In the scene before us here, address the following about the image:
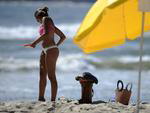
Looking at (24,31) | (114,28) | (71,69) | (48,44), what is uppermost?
(24,31)

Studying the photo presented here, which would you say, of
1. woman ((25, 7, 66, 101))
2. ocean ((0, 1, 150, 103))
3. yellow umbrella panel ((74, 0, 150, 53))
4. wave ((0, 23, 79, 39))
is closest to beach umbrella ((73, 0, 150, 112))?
yellow umbrella panel ((74, 0, 150, 53))

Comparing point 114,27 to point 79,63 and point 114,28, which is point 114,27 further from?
point 79,63

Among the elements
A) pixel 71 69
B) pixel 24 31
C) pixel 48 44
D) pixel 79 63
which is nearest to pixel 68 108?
pixel 48 44

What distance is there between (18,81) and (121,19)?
7033mm

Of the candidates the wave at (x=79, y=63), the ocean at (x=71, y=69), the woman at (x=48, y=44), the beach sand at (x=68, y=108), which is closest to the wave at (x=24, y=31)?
the ocean at (x=71, y=69)

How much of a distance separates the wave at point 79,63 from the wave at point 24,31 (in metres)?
10.6

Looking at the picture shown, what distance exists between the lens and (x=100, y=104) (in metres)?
8.84

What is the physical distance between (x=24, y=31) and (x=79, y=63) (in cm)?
1614

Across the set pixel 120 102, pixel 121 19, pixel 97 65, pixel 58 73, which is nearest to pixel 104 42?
pixel 121 19

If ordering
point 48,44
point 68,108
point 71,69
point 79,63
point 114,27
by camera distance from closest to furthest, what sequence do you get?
1. point 68,108
2. point 114,27
3. point 48,44
4. point 71,69
5. point 79,63

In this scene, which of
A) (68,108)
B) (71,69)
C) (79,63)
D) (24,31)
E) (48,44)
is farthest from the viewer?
(24,31)

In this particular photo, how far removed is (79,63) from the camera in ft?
67.8

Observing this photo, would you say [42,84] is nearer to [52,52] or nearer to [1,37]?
[52,52]

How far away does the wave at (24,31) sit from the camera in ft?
109
